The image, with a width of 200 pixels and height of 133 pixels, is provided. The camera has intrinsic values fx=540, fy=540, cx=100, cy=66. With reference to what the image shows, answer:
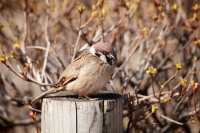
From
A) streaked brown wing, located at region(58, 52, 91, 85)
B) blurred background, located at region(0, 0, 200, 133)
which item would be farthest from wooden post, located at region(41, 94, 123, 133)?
blurred background, located at region(0, 0, 200, 133)

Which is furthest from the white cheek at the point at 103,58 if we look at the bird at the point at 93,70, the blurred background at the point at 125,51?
the blurred background at the point at 125,51

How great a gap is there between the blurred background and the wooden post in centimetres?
110

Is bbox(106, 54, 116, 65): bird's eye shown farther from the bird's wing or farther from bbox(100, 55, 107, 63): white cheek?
the bird's wing

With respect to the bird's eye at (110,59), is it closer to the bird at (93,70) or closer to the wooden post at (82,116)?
the bird at (93,70)

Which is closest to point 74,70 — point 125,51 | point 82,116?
point 82,116

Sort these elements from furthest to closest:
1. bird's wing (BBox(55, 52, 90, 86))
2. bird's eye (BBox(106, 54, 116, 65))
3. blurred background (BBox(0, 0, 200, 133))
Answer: blurred background (BBox(0, 0, 200, 133)) → bird's wing (BBox(55, 52, 90, 86)) → bird's eye (BBox(106, 54, 116, 65))

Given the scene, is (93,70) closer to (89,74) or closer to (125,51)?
(89,74)

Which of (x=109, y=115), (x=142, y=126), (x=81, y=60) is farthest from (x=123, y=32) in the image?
(x=109, y=115)

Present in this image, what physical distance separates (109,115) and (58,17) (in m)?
2.59

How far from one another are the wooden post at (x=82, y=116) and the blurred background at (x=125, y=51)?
1.10m

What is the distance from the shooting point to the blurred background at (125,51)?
4.47 m

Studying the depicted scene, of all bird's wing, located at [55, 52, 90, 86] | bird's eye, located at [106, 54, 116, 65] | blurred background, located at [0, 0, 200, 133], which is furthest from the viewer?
blurred background, located at [0, 0, 200, 133]

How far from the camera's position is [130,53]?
4695 mm

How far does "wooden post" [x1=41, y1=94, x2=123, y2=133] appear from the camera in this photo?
2.86 metres
